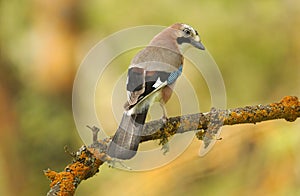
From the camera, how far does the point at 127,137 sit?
341 cm

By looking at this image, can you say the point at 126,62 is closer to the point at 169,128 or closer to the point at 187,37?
the point at 187,37

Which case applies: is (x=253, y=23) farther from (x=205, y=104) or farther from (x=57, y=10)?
(x=57, y=10)

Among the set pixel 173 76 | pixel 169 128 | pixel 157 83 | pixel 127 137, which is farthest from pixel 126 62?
pixel 127 137

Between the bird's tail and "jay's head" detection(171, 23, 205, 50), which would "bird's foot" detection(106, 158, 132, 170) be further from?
"jay's head" detection(171, 23, 205, 50)

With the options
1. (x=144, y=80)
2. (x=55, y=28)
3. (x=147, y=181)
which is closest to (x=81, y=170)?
(x=144, y=80)

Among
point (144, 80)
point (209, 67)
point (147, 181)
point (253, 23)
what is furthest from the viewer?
point (253, 23)

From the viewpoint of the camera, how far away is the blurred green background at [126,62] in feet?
16.6

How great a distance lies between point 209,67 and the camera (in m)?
5.50

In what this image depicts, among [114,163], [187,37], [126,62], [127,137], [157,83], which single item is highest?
[126,62]

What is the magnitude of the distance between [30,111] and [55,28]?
1233 millimetres

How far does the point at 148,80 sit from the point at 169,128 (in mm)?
262

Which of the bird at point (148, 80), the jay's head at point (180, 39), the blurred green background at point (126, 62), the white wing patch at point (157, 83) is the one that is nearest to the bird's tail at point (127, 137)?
the bird at point (148, 80)

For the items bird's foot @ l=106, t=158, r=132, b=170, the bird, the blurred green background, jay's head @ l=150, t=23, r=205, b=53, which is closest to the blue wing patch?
the bird

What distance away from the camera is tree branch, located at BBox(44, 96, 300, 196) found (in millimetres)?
3168
